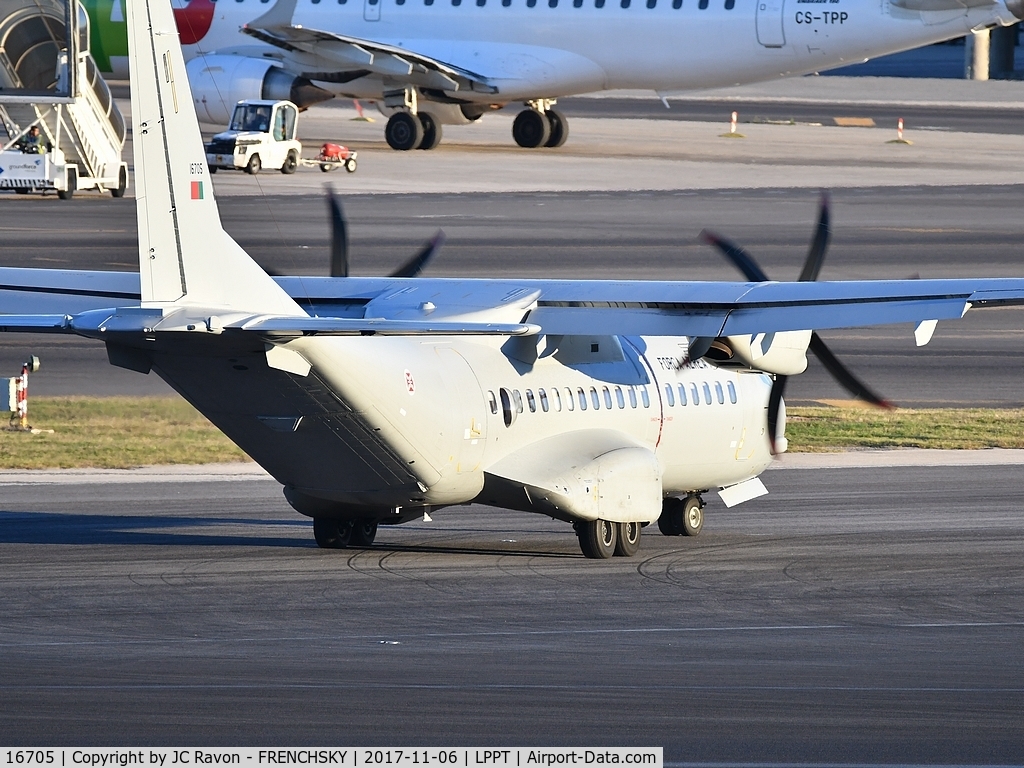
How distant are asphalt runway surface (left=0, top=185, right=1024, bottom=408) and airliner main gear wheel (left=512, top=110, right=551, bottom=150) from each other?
373 inches

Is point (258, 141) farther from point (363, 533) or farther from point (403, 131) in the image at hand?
point (363, 533)

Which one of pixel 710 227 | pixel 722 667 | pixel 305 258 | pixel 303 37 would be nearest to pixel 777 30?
pixel 710 227

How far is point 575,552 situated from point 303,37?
41.5m

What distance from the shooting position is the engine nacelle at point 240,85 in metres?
61.0

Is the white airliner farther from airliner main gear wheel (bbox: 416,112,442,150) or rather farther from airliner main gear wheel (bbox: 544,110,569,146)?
airliner main gear wheel (bbox: 544,110,569,146)

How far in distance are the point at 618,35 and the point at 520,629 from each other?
46.2 metres

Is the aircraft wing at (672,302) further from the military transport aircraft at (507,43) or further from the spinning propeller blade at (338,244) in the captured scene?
the military transport aircraft at (507,43)

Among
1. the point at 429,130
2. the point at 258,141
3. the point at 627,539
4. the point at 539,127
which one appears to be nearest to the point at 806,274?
the point at 627,539

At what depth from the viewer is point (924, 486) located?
26.0m

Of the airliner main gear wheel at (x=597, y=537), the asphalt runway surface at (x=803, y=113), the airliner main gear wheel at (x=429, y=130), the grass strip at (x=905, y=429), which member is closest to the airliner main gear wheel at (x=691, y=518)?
the airliner main gear wheel at (x=597, y=537)

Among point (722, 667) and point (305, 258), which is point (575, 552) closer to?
point (722, 667)

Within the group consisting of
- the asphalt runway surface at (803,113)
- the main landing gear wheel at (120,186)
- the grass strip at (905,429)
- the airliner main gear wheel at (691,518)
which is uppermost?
the asphalt runway surface at (803,113)
